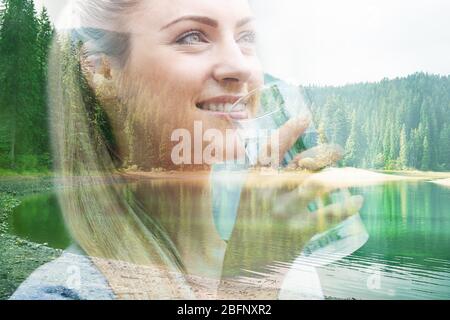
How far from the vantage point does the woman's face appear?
1.58 metres

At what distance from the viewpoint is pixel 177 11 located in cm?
159

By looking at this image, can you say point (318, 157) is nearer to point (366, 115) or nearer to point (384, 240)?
A: point (366, 115)

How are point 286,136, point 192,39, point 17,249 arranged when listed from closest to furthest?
1. point 192,39
2. point 286,136
3. point 17,249

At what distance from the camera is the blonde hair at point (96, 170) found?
5.18 ft

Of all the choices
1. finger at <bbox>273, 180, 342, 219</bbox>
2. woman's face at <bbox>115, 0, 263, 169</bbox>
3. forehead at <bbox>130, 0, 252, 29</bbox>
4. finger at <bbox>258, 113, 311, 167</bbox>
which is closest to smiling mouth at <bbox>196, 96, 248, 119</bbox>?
woman's face at <bbox>115, 0, 263, 169</bbox>

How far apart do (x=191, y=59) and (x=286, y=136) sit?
438mm

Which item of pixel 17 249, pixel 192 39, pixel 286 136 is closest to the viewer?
pixel 192 39

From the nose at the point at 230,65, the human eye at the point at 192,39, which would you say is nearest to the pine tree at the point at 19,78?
the human eye at the point at 192,39

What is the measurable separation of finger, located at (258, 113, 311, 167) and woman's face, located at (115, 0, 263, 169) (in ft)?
0.52

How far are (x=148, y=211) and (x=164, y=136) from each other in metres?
0.30

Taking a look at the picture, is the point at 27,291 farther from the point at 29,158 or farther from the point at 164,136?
the point at 164,136

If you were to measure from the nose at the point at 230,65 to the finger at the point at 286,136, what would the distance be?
23 centimetres

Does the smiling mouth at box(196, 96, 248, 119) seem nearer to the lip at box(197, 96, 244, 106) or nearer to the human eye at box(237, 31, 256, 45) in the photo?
the lip at box(197, 96, 244, 106)

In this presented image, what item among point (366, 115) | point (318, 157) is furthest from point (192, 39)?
point (366, 115)
